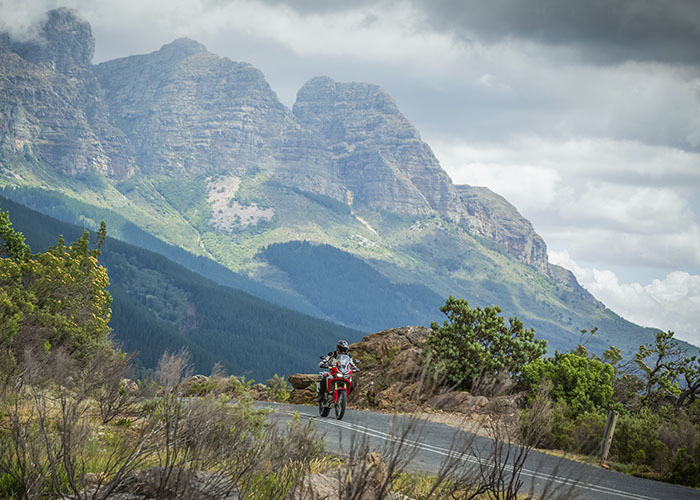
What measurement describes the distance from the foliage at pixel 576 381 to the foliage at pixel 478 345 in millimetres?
963

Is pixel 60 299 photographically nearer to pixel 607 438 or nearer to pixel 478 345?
pixel 478 345

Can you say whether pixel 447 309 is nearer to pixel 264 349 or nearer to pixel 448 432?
pixel 448 432

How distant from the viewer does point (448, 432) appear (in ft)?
56.5

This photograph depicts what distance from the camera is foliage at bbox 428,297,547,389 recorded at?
2327 centimetres

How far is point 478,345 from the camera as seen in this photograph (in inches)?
924

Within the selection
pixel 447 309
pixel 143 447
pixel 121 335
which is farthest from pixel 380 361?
pixel 121 335

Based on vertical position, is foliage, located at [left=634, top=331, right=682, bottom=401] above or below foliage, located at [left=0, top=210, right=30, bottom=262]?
above

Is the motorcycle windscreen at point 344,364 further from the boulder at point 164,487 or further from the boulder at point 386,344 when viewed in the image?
the boulder at point 164,487

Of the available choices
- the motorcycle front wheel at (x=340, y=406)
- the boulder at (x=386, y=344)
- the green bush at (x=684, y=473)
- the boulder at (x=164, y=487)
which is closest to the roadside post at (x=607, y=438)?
the green bush at (x=684, y=473)

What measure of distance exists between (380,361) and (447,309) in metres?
3.58

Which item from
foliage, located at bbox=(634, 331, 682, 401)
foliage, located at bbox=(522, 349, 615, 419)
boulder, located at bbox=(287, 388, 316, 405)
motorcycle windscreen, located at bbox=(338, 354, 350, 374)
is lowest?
boulder, located at bbox=(287, 388, 316, 405)

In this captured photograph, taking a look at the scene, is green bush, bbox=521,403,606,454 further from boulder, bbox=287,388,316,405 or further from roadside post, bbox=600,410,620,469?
boulder, bbox=287,388,316,405

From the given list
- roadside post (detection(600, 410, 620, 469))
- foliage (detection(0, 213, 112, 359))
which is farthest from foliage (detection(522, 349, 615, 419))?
foliage (detection(0, 213, 112, 359))

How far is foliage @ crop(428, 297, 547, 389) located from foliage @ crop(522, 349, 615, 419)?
0.96 meters
